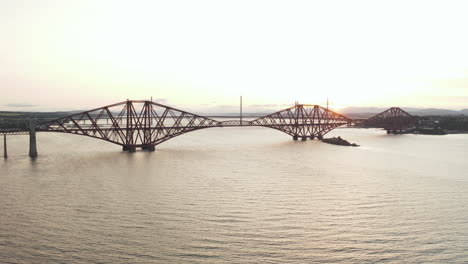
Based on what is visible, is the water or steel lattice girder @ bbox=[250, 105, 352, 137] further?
steel lattice girder @ bbox=[250, 105, 352, 137]

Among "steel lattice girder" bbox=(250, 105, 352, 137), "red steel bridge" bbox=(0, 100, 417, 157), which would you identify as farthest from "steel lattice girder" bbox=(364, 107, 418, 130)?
"steel lattice girder" bbox=(250, 105, 352, 137)

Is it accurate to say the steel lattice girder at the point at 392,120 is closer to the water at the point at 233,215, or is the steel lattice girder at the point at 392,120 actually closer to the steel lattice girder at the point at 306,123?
the steel lattice girder at the point at 306,123

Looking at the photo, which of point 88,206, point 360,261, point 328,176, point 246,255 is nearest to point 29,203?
point 88,206

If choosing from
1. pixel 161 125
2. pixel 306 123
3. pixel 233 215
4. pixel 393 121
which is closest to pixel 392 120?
pixel 393 121

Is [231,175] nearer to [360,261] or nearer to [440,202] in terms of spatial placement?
[440,202]

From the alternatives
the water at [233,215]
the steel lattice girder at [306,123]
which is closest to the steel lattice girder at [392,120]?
the steel lattice girder at [306,123]

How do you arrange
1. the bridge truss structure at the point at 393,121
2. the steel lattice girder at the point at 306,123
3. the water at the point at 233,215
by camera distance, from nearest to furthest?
the water at the point at 233,215, the steel lattice girder at the point at 306,123, the bridge truss structure at the point at 393,121

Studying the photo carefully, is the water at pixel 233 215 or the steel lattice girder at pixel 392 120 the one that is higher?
the steel lattice girder at pixel 392 120

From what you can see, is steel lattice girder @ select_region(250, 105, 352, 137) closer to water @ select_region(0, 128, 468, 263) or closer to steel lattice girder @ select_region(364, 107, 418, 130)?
steel lattice girder @ select_region(364, 107, 418, 130)
